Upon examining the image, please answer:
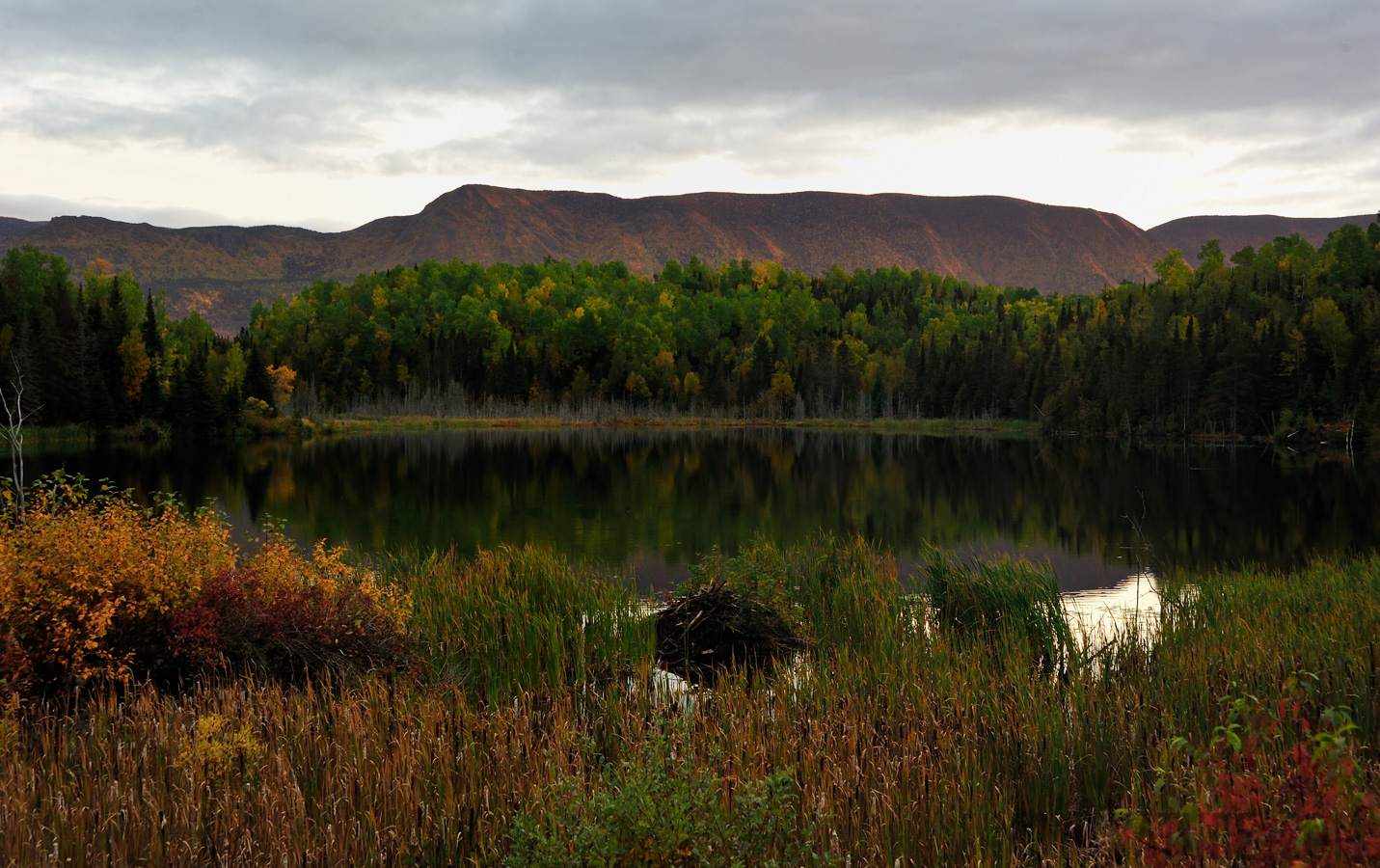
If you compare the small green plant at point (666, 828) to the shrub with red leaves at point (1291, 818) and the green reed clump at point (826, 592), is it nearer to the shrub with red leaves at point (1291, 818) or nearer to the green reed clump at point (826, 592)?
the shrub with red leaves at point (1291, 818)

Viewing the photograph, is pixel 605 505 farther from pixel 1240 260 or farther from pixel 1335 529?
pixel 1240 260

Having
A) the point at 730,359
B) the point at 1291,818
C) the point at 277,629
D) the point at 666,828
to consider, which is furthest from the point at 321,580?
the point at 730,359

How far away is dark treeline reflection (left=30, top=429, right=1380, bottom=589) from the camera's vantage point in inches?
1073

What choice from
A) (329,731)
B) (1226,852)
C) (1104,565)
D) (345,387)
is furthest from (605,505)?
(345,387)

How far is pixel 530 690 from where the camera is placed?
33.0 ft

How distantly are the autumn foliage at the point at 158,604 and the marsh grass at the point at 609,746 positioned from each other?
455 millimetres

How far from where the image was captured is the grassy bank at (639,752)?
18.7 ft

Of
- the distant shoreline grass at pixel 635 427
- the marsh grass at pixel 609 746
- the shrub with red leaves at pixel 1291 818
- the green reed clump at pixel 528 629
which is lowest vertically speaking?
the distant shoreline grass at pixel 635 427

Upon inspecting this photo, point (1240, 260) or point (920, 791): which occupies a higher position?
point (1240, 260)

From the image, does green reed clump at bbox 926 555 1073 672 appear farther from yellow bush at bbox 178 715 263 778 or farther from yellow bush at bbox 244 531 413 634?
yellow bush at bbox 178 715 263 778

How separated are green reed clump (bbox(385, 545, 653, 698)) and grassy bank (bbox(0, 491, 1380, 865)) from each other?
6 centimetres

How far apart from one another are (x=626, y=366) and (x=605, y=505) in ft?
461

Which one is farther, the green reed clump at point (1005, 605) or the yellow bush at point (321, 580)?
the green reed clump at point (1005, 605)

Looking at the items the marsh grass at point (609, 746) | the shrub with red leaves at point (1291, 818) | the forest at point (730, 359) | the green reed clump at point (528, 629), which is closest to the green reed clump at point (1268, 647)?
the marsh grass at point (609, 746)
